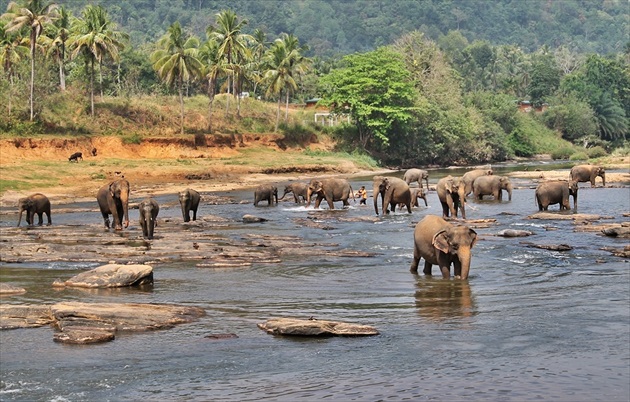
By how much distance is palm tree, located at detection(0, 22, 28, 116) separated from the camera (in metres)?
65.2

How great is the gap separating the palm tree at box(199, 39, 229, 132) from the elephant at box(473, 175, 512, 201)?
32.2 metres

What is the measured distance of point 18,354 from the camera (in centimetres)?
1388

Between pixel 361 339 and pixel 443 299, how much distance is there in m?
3.57

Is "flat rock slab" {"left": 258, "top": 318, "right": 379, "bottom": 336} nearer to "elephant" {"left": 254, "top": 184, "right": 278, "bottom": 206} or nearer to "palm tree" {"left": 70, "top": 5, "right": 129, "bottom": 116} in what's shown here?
"elephant" {"left": 254, "top": 184, "right": 278, "bottom": 206}

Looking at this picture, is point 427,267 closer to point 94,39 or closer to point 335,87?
point 94,39

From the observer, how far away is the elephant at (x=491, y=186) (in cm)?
4491

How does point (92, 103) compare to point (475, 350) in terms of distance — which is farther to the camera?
point (92, 103)

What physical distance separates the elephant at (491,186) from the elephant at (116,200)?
20.5 m

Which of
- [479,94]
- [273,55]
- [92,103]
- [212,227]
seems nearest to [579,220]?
[212,227]

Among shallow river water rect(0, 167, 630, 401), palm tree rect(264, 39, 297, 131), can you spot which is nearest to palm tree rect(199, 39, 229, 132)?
palm tree rect(264, 39, 297, 131)

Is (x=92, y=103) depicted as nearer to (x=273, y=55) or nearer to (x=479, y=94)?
(x=273, y=55)

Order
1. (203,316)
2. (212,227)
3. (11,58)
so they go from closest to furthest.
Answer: (203,316)
(212,227)
(11,58)

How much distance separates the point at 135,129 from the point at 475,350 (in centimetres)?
5919

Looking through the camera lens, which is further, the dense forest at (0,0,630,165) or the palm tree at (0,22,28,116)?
the dense forest at (0,0,630,165)
